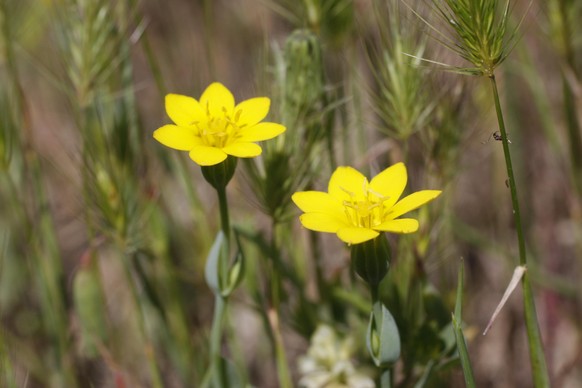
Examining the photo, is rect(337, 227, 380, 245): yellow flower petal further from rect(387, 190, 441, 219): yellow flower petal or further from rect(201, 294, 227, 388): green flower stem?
rect(201, 294, 227, 388): green flower stem

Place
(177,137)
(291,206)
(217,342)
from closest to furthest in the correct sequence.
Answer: (177,137)
(217,342)
(291,206)

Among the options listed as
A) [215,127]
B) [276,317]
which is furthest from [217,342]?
[215,127]

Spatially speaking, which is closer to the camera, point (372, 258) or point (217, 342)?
point (372, 258)

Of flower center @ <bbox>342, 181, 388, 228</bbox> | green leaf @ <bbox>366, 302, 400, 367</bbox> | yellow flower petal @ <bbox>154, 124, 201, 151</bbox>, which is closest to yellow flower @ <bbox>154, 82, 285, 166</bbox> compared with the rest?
yellow flower petal @ <bbox>154, 124, 201, 151</bbox>

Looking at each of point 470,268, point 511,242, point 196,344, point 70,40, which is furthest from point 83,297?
point 511,242

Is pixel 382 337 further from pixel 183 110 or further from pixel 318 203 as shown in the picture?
pixel 183 110

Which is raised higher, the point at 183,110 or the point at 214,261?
the point at 183,110
